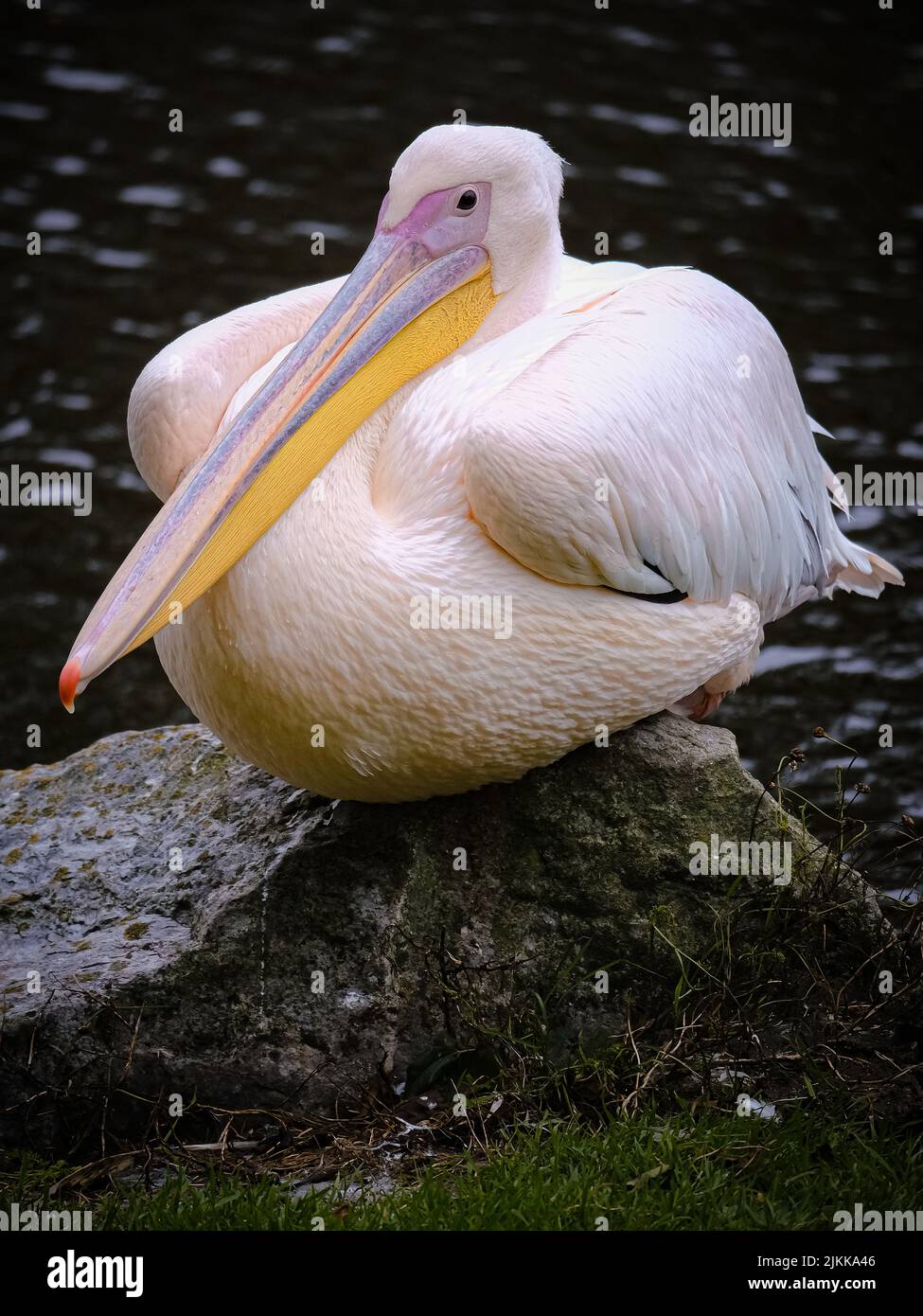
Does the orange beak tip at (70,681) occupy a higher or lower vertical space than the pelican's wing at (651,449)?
lower

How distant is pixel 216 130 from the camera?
911 centimetres

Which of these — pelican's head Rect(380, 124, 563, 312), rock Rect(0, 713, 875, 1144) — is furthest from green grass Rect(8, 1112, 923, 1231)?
pelican's head Rect(380, 124, 563, 312)

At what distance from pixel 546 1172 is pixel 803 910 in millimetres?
839

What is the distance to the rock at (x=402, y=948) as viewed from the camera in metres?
3.54

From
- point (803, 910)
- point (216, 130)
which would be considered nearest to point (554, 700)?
point (803, 910)

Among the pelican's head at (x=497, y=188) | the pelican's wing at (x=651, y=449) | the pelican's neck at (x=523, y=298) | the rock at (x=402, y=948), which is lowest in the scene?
the rock at (x=402, y=948)

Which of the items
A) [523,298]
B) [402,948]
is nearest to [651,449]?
[523,298]

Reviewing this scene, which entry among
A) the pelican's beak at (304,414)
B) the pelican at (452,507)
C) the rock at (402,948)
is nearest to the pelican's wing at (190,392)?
the pelican at (452,507)

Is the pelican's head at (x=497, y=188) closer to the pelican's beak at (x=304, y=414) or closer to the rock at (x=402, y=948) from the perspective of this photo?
the pelican's beak at (x=304, y=414)

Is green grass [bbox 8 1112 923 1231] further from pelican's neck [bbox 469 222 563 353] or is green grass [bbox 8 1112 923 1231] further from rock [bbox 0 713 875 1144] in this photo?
pelican's neck [bbox 469 222 563 353]

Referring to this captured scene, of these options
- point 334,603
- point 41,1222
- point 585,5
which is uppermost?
point 585,5

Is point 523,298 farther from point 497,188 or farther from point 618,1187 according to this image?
point 618,1187

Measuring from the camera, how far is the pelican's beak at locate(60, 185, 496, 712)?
3029 millimetres
